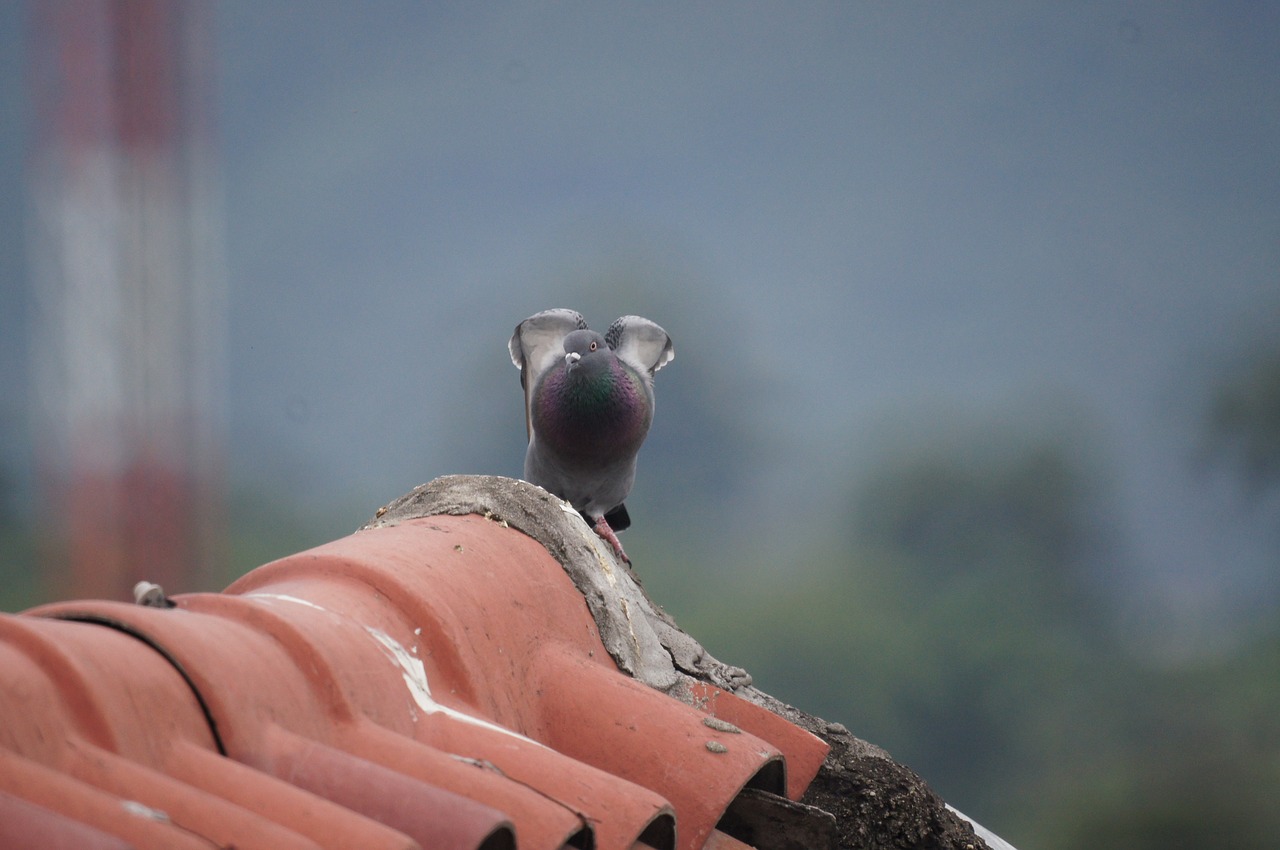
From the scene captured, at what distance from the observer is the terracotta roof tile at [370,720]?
3.73 feet

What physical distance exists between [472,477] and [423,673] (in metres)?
0.89

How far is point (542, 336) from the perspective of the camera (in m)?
4.98

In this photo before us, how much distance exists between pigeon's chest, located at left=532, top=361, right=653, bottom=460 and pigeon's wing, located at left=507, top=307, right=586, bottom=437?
0.83 feet

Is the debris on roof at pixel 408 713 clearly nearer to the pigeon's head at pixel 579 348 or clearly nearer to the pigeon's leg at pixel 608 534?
the pigeon's leg at pixel 608 534

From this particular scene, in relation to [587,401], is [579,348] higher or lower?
higher

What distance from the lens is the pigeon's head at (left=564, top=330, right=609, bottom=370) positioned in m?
4.47

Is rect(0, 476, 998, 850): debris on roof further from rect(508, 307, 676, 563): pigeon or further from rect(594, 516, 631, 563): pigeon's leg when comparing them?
rect(508, 307, 676, 563): pigeon

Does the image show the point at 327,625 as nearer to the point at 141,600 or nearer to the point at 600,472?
the point at 141,600

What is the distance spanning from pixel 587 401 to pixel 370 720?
118 inches

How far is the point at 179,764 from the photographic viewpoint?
1249 millimetres

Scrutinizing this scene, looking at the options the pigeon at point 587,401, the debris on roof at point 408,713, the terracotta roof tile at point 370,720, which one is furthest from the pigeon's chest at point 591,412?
the terracotta roof tile at point 370,720

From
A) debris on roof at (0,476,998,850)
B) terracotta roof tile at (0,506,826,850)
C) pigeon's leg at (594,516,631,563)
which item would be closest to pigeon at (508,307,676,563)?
pigeon's leg at (594,516,631,563)

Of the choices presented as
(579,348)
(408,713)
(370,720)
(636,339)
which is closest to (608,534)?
(579,348)

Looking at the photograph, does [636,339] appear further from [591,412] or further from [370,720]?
[370,720]
